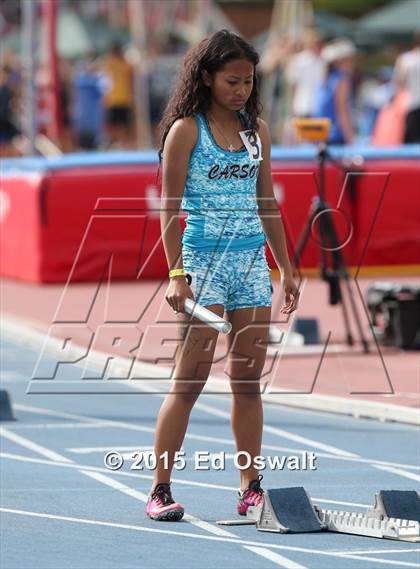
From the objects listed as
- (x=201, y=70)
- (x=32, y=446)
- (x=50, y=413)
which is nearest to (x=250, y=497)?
(x=201, y=70)

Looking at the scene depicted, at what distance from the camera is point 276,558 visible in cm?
654

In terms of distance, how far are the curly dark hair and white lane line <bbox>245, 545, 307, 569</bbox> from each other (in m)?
1.77

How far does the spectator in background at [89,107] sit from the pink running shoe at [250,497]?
26.8 m

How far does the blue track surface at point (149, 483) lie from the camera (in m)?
6.63

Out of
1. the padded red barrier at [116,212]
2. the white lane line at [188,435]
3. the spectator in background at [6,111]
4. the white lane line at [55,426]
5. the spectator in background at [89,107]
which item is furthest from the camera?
the spectator in background at [89,107]

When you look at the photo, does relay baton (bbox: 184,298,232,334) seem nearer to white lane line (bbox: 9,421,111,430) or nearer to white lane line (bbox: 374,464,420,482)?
white lane line (bbox: 374,464,420,482)

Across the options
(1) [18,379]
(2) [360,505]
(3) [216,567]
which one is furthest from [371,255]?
(3) [216,567]

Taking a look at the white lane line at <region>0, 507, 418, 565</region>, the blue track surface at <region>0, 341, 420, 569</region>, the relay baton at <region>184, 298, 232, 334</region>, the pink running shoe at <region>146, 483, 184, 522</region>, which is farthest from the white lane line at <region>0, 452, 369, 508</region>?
the relay baton at <region>184, 298, 232, 334</region>

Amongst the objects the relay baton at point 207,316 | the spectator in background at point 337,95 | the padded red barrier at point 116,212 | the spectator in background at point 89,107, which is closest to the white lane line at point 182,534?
the relay baton at point 207,316

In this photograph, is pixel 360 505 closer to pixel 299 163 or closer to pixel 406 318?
pixel 406 318

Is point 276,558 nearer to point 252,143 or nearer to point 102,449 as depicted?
point 252,143

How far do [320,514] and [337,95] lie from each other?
15.3 metres

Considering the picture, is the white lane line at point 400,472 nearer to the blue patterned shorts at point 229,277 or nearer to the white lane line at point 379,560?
the blue patterned shorts at point 229,277

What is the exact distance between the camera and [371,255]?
18.7 m
